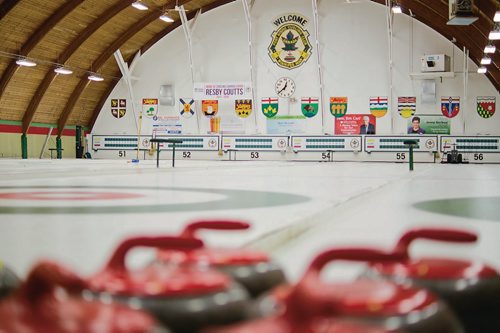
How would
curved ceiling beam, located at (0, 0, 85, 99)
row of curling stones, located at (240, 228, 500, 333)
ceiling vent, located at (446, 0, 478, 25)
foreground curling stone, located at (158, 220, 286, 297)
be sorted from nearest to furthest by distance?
row of curling stones, located at (240, 228, 500, 333) → foreground curling stone, located at (158, 220, 286, 297) → ceiling vent, located at (446, 0, 478, 25) → curved ceiling beam, located at (0, 0, 85, 99)

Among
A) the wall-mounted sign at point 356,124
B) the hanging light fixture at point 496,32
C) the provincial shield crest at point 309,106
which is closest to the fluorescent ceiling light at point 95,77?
the provincial shield crest at point 309,106

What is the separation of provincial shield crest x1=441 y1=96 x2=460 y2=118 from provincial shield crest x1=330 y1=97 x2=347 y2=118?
13.7 feet

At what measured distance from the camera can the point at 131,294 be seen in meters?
0.63

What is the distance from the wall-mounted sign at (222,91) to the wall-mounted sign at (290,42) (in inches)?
78.1

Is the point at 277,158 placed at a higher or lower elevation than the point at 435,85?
lower

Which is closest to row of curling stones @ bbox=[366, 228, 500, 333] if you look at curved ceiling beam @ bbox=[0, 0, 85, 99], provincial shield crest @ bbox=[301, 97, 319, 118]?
curved ceiling beam @ bbox=[0, 0, 85, 99]

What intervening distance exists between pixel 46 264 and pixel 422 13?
76.0 ft

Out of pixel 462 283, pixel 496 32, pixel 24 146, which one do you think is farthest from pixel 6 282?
pixel 24 146

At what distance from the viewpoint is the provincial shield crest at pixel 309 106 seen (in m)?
25.0

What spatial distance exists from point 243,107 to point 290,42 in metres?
3.66

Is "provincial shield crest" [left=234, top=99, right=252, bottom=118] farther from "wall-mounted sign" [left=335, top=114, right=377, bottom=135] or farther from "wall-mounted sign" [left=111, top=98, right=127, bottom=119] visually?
"wall-mounted sign" [left=111, top=98, right=127, bottom=119]

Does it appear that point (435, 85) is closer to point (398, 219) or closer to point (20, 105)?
point (20, 105)

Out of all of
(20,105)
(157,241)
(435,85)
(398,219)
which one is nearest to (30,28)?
(20,105)

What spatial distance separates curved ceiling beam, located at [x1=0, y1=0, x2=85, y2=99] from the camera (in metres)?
20.6
